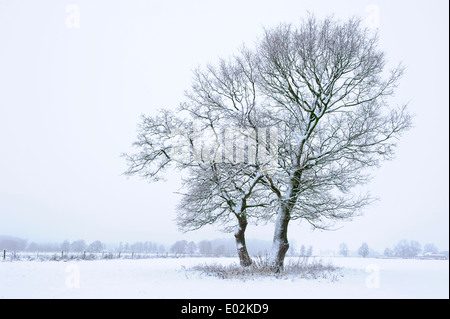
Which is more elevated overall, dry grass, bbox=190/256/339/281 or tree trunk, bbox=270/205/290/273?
tree trunk, bbox=270/205/290/273

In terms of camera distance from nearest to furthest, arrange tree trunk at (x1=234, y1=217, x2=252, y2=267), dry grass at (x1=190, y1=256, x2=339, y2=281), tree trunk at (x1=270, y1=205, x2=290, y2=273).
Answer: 1. dry grass at (x1=190, y1=256, x2=339, y2=281)
2. tree trunk at (x1=270, y1=205, x2=290, y2=273)
3. tree trunk at (x1=234, y1=217, x2=252, y2=267)

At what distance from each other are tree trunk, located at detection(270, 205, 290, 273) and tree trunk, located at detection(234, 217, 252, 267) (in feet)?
4.68

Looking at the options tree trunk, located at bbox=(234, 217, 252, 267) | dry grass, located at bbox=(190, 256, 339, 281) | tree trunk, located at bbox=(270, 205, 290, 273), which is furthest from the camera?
tree trunk, located at bbox=(234, 217, 252, 267)

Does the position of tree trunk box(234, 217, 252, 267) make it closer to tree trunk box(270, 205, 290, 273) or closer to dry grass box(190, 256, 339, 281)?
dry grass box(190, 256, 339, 281)

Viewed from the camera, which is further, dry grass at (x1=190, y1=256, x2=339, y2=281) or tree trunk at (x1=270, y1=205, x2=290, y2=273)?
tree trunk at (x1=270, y1=205, x2=290, y2=273)

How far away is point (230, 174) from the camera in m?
14.0

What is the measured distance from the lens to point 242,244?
49.4 feet

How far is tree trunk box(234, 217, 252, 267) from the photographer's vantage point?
14.7 metres

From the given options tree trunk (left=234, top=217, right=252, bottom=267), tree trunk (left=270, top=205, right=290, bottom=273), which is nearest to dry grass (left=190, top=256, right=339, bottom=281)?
tree trunk (left=270, top=205, right=290, bottom=273)

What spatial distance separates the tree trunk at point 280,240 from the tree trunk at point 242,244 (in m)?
1.43

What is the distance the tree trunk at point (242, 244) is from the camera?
1468 centimetres

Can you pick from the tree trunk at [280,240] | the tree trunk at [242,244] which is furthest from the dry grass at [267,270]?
Answer: the tree trunk at [242,244]
